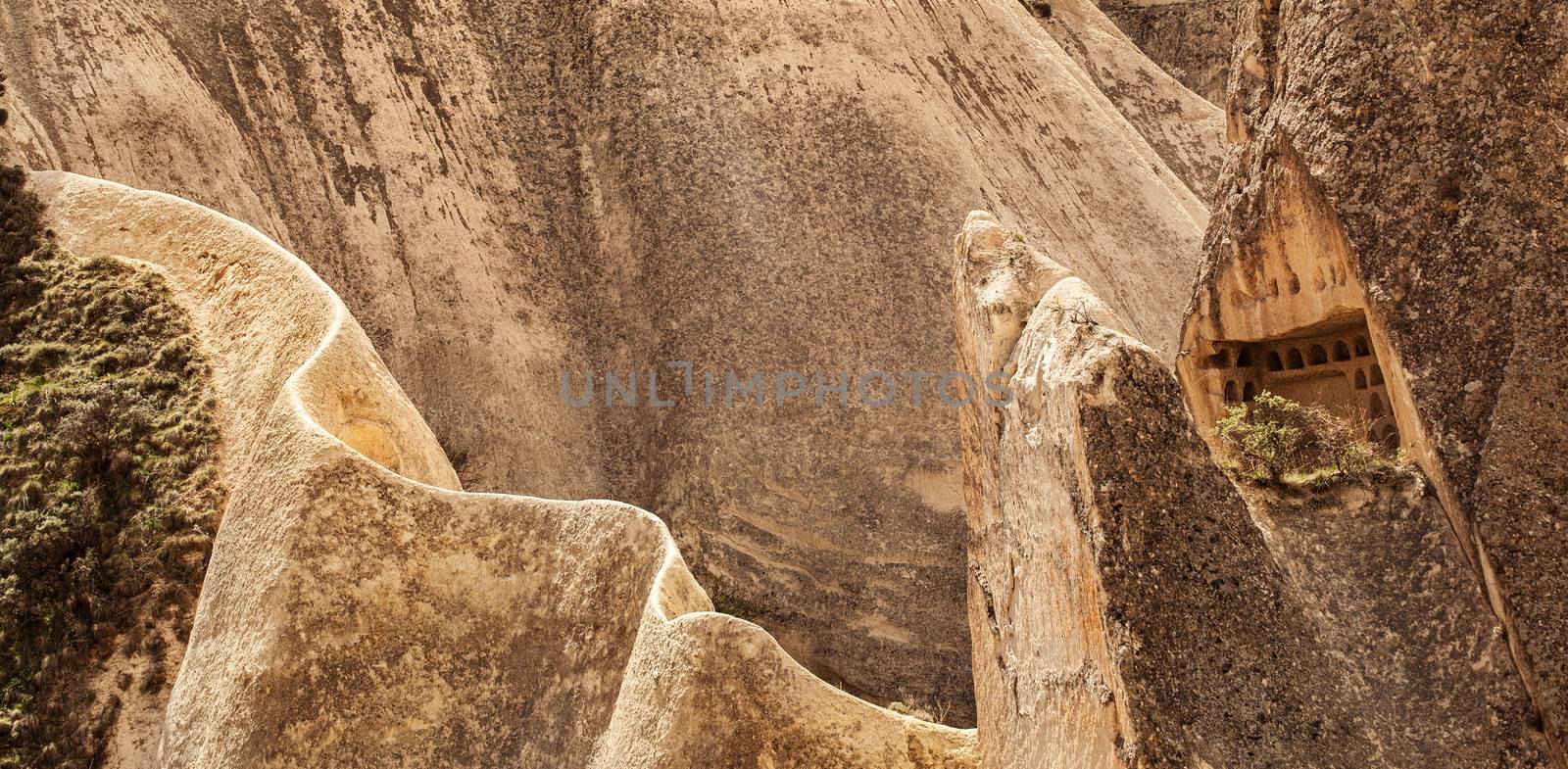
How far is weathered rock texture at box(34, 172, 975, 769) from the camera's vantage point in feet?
24.0

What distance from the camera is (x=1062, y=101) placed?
730 inches

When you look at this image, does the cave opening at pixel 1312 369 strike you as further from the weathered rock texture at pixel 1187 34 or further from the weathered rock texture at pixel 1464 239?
the weathered rock texture at pixel 1187 34

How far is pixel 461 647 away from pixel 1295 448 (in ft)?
15.2

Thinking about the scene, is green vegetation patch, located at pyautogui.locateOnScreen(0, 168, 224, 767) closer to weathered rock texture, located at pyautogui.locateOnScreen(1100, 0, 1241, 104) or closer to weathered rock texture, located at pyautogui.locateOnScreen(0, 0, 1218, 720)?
weathered rock texture, located at pyautogui.locateOnScreen(0, 0, 1218, 720)

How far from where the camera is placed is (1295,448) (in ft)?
25.2

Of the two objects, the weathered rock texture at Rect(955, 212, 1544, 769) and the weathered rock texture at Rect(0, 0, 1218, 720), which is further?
the weathered rock texture at Rect(0, 0, 1218, 720)

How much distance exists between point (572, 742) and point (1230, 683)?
344 centimetres

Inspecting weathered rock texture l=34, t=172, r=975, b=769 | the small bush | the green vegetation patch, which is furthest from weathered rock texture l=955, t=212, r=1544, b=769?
the green vegetation patch

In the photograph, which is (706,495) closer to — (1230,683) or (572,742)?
(572,742)

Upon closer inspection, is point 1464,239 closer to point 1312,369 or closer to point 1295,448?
point 1295,448

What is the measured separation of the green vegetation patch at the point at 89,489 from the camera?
8414 millimetres

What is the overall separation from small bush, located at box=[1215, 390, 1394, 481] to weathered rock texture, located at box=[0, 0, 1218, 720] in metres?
7.04

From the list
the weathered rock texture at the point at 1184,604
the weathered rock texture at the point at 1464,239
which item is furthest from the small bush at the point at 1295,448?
the weathered rock texture at the point at 1464,239

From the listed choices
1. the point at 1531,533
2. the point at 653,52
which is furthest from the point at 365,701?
the point at 653,52
